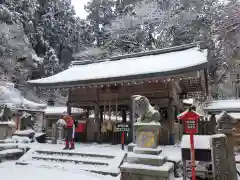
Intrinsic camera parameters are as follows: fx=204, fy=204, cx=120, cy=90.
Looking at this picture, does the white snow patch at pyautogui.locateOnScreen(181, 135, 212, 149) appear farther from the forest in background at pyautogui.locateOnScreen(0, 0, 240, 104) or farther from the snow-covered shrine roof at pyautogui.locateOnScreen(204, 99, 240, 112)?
the snow-covered shrine roof at pyautogui.locateOnScreen(204, 99, 240, 112)

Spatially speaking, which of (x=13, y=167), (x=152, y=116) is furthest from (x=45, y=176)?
(x=152, y=116)

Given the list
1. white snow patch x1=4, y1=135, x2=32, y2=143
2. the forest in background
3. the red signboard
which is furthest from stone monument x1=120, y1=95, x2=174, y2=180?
the red signboard

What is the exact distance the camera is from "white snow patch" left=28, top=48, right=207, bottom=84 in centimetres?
974

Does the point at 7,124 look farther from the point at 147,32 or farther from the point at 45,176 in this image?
the point at 147,32

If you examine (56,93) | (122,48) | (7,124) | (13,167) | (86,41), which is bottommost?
(13,167)

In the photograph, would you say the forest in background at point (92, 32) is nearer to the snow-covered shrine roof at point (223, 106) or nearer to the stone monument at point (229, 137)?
the snow-covered shrine roof at point (223, 106)

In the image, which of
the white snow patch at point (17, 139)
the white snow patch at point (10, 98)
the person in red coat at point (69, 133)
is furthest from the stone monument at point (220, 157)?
the white snow patch at point (10, 98)

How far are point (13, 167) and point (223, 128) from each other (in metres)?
7.27

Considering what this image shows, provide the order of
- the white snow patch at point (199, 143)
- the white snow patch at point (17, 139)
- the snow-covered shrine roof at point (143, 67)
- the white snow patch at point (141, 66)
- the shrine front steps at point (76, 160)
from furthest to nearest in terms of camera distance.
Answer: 1. the white snow patch at point (141, 66)
2. the white snow patch at point (17, 139)
3. the snow-covered shrine roof at point (143, 67)
4. the shrine front steps at point (76, 160)
5. the white snow patch at point (199, 143)

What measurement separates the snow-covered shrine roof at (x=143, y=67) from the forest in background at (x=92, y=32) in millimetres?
1399

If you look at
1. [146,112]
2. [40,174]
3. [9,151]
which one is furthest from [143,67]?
[9,151]

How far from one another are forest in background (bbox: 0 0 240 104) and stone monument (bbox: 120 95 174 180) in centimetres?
457

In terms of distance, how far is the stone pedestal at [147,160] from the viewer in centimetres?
492

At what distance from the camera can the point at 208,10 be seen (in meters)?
20.6
